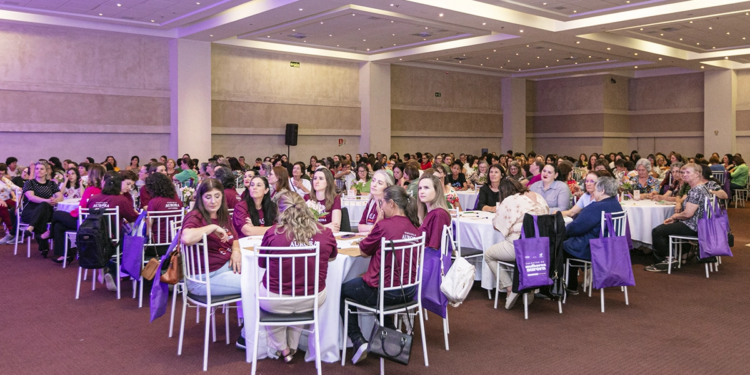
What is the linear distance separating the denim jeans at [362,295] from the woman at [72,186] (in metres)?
6.07

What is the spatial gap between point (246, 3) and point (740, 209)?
11538mm

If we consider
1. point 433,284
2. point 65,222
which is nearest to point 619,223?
point 433,284

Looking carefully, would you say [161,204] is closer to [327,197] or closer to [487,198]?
→ [327,197]

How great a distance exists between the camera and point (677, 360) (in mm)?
4441

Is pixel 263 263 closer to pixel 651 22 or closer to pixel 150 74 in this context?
pixel 651 22

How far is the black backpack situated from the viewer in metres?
5.95

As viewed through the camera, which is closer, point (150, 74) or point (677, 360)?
point (677, 360)

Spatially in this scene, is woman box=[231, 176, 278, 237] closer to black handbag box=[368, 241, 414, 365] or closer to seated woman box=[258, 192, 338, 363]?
seated woman box=[258, 192, 338, 363]

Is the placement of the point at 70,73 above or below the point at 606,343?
above

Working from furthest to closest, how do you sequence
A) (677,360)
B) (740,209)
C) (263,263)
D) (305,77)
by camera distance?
(305,77) < (740,209) < (677,360) < (263,263)

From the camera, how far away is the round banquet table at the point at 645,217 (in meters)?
7.83

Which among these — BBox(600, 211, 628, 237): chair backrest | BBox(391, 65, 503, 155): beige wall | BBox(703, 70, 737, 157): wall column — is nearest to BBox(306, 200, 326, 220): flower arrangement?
BBox(600, 211, 628, 237): chair backrest

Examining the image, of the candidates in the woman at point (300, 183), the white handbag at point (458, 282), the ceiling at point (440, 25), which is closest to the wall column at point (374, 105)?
the ceiling at point (440, 25)

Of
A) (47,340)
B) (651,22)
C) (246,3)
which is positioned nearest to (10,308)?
(47,340)
